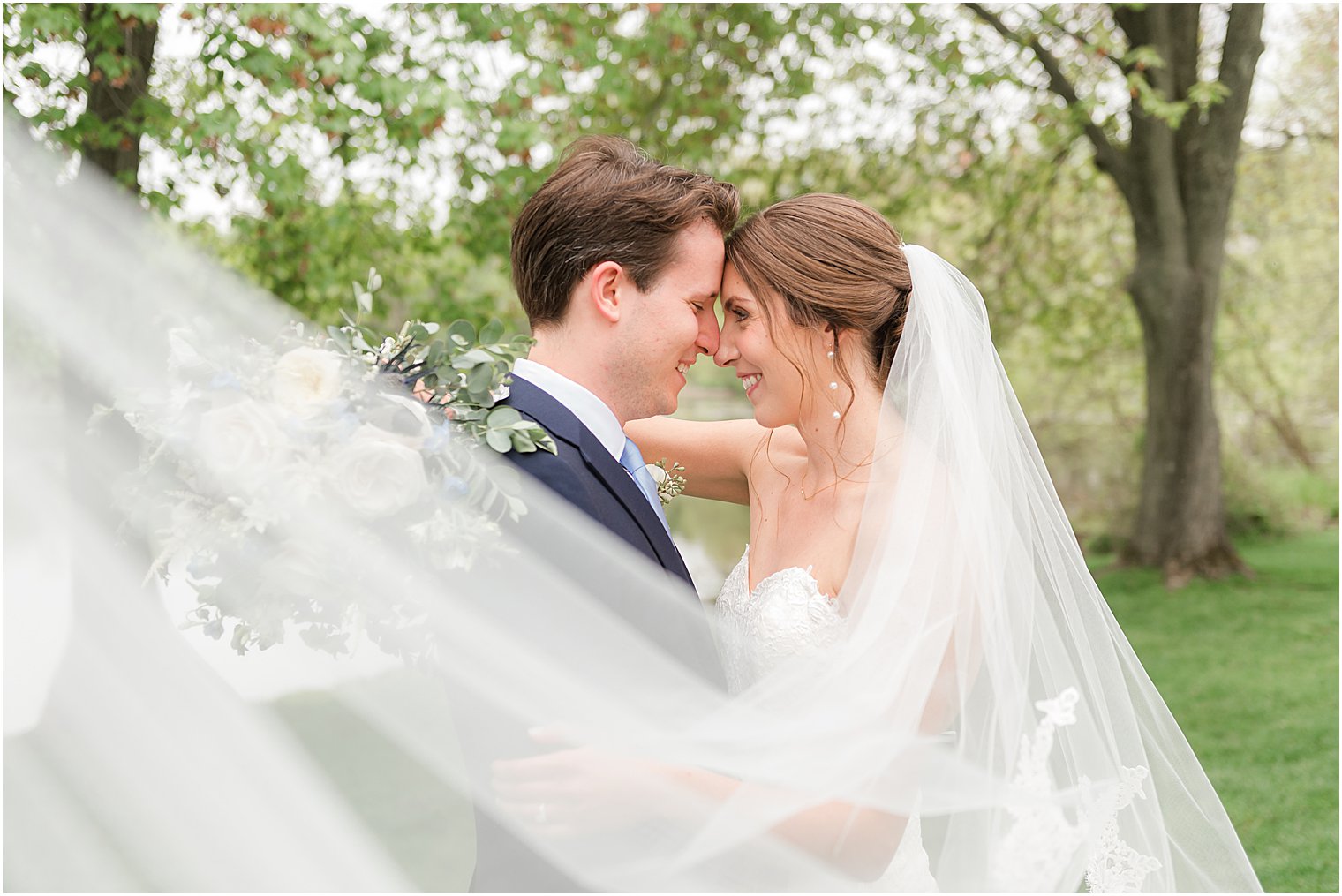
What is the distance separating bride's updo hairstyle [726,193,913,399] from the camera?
9.32 ft

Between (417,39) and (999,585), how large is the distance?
5009mm

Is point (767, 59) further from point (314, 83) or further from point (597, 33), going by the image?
point (314, 83)

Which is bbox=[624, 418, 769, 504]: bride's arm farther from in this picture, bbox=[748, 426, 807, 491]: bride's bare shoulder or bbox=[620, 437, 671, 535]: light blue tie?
bbox=[620, 437, 671, 535]: light blue tie

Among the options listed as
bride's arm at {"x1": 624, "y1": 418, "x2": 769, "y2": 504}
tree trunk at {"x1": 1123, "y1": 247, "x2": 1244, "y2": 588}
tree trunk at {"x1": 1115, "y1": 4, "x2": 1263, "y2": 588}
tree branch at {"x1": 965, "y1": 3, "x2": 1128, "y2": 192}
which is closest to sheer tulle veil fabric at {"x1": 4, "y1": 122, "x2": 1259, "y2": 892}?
bride's arm at {"x1": 624, "y1": 418, "x2": 769, "y2": 504}

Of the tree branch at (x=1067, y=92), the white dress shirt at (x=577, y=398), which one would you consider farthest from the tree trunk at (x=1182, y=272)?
the white dress shirt at (x=577, y=398)

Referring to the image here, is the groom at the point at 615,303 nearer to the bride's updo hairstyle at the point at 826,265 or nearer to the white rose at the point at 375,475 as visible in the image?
the bride's updo hairstyle at the point at 826,265

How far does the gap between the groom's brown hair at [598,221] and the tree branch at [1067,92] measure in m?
7.03

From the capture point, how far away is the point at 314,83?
18.4ft

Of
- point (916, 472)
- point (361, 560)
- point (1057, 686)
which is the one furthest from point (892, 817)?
point (361, 560)

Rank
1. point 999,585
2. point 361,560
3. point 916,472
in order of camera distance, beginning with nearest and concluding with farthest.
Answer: point 361,560, point 999,585, point 916,472

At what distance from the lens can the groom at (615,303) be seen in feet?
7.60

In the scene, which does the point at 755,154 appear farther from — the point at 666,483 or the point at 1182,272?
the point at 666,483

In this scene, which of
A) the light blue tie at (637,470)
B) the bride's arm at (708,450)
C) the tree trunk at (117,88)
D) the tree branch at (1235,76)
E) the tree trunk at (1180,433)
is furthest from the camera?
the tree trunk at (1180,433)

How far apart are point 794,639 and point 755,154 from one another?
7773 mm
